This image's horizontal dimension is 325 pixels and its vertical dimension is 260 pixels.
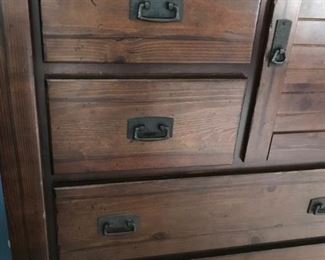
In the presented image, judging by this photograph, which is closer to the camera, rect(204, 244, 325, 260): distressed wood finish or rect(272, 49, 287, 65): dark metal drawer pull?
rect(272, 49, 287, 65): dark metal drawer pull

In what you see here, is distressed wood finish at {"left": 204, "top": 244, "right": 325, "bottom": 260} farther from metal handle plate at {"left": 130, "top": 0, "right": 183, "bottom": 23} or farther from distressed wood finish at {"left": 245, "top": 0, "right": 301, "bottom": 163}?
metal handle plate at {"left": 130, "top": 0, "right": 183, "bottom": 23}

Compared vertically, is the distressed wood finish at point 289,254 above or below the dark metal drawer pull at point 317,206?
below

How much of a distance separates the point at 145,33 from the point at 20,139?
286 millimetres

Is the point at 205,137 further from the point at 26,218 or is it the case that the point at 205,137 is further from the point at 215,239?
the point at 26,218

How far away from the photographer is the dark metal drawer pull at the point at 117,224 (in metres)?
0.80

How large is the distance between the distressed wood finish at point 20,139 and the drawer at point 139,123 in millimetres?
39

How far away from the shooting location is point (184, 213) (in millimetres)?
835

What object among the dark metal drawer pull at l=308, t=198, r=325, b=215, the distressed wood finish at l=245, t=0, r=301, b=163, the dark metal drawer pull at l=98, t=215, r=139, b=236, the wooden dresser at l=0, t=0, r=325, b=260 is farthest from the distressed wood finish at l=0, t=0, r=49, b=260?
the dark metal drawer pull at l=308, t=198, r=325, b=215

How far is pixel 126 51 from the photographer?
64 centimetres

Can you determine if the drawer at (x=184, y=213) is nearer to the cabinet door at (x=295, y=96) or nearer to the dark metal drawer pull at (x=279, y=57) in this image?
the cabinet door at (x=295, y=96)

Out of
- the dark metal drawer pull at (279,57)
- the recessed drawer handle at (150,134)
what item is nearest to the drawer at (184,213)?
the recessed drawer handle at (150,134)

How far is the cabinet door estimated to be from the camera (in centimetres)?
66

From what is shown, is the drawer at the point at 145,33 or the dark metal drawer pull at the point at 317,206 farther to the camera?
the dark metal drawer pull at the point at 317,206

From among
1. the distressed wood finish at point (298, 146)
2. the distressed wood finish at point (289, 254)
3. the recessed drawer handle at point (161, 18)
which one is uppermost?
the recessed drawer handle at point (161, 18)
